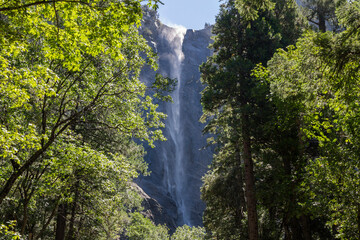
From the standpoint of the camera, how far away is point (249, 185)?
452 inches

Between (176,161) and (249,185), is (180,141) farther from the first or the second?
(249,185)

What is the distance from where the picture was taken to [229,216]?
15461 millimetres

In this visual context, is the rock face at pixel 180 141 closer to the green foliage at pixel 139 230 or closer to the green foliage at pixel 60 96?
the green foliage at pixel 139 230

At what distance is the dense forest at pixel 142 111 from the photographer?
471 centimetres

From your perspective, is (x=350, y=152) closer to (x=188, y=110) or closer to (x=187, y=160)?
(x=187, y=160)

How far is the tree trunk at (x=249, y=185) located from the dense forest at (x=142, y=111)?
0.05 metres

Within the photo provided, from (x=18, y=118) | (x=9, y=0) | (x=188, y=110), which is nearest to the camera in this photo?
(x=9, y=0)

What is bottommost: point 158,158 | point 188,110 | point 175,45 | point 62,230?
point 62,230

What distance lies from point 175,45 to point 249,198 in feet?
325

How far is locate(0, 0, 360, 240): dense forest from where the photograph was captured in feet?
15.5

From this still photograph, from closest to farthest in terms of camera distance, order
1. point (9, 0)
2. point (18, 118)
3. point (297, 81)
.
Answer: point (9, 0) < point (297, 81) < point (18, 118)

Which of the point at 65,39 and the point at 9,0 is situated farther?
the point at 65,39

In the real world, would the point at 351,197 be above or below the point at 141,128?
below

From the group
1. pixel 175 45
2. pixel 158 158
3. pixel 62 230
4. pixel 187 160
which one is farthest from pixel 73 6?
pixel 175 45
